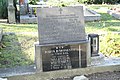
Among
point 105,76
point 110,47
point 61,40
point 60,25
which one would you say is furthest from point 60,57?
point 110,47

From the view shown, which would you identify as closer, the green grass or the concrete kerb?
the concrete kerb

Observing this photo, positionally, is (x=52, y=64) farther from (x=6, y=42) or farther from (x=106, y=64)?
(x=6, y=42)

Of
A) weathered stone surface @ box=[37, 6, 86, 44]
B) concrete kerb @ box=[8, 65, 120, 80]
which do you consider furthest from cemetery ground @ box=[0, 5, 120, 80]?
weathered stone surface @ box=[37, 6, 86, 44]

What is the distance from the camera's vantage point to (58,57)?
16.9 ft

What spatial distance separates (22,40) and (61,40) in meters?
3.09

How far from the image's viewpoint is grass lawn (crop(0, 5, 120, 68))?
624 cm

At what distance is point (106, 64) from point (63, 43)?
1.05 m

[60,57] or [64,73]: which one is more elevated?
[60,57]

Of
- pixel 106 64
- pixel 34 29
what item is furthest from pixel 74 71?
pixel 34 29

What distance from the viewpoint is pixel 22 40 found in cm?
808

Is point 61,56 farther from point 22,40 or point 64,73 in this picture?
point 22,40

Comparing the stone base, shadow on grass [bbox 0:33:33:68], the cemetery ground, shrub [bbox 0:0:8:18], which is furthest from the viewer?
shrub [bbox 0:0:8:18]

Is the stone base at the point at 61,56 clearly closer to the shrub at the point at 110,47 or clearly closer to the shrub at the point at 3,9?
the shrub at the point at 110,47

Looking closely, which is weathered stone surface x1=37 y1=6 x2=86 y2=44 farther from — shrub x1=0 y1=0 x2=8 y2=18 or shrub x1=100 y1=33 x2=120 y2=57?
shrub x1=0 y1=0 x2=8 y2=18
